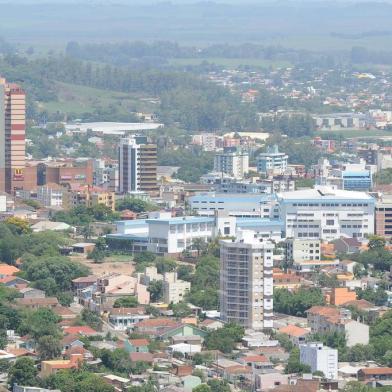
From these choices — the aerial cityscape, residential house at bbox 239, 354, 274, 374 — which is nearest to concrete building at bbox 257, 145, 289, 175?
the aerial cityscape

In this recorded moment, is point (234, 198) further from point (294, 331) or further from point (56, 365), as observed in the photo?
point (56, 365)

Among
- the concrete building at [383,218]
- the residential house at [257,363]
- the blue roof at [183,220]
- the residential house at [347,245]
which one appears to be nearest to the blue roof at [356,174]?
the concrete building at [383,218]

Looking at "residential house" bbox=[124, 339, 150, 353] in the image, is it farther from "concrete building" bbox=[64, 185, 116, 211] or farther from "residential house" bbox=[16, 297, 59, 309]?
"concrete building" bbox=[64, 185, 116, 211]

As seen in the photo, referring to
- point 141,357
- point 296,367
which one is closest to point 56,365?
point 141,357

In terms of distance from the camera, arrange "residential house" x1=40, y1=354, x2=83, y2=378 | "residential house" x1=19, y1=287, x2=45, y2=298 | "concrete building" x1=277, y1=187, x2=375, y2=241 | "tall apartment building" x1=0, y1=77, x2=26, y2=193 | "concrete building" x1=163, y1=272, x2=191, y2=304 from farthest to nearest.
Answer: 1. "tall apartment building" x1=0, y1=77, x2=26, y2=193
2. "concrete building" x1=277, y1=187, x2=375, y2=241
3. "concrete building" x1=163, y1=272, x2=191, y2=304
4. "residential house" x1=19, y1=287, x2=45, y2=298
5. "residential house" x1=40, y1=354, x2=83, y2=378

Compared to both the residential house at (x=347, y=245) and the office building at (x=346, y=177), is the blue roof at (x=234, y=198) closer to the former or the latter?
the office building at (x=346, y=177)

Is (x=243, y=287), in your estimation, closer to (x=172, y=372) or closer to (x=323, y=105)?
(x=172, y=372)

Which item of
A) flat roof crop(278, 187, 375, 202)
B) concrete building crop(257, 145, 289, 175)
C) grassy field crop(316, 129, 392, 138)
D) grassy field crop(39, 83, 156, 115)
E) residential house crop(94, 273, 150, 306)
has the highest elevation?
flat roof crop(278, 187, 375, 202)
